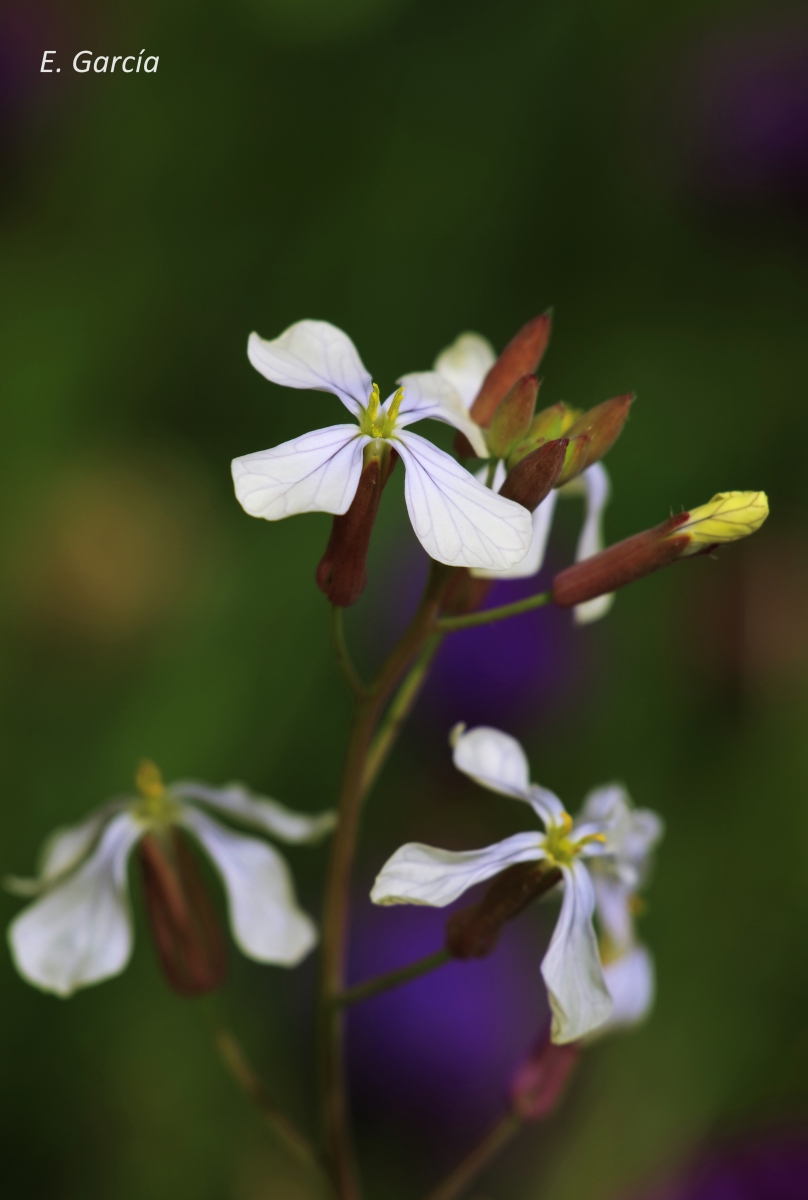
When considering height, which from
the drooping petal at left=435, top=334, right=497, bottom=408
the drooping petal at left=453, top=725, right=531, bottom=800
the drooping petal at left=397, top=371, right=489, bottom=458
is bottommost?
the drooping petal at left=453, top=725, right=531, bottom=800

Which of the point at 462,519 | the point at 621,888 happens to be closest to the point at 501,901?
the point at 621,888

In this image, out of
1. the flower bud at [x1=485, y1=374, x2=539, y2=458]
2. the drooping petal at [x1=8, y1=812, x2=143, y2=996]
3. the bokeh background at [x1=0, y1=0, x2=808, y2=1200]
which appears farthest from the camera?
the bokeh background at [x1=0, y1=0, x2=808, y2=1200]

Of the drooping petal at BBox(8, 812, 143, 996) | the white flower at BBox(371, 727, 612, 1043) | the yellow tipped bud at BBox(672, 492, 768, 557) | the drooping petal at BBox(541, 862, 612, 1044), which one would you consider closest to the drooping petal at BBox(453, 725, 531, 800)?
the white flower at BBox(371, 727, 612, 1043)

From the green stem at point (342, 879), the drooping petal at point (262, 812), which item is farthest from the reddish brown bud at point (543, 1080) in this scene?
the drooping petal at point (262, 812)

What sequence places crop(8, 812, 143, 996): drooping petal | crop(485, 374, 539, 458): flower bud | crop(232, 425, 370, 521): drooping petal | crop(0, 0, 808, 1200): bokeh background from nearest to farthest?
crop(232, 425, 370, 521): drooping petal, crop(485, 374, 539, 458): flower bud, crop(8, 812, 143, 996): drooping petal, crop(0, 0, 808, 1200): bokeh background

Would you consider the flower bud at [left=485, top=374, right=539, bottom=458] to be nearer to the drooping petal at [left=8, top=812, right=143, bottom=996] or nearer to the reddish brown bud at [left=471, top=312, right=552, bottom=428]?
the reddish brown bud at [left=471, top=312, right=552, bottom=428]

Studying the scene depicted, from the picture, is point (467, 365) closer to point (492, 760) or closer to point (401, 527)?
point (492, 760)

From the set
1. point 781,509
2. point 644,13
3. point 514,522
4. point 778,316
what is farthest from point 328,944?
point 644,13

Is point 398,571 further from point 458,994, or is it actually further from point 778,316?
point 778,316
